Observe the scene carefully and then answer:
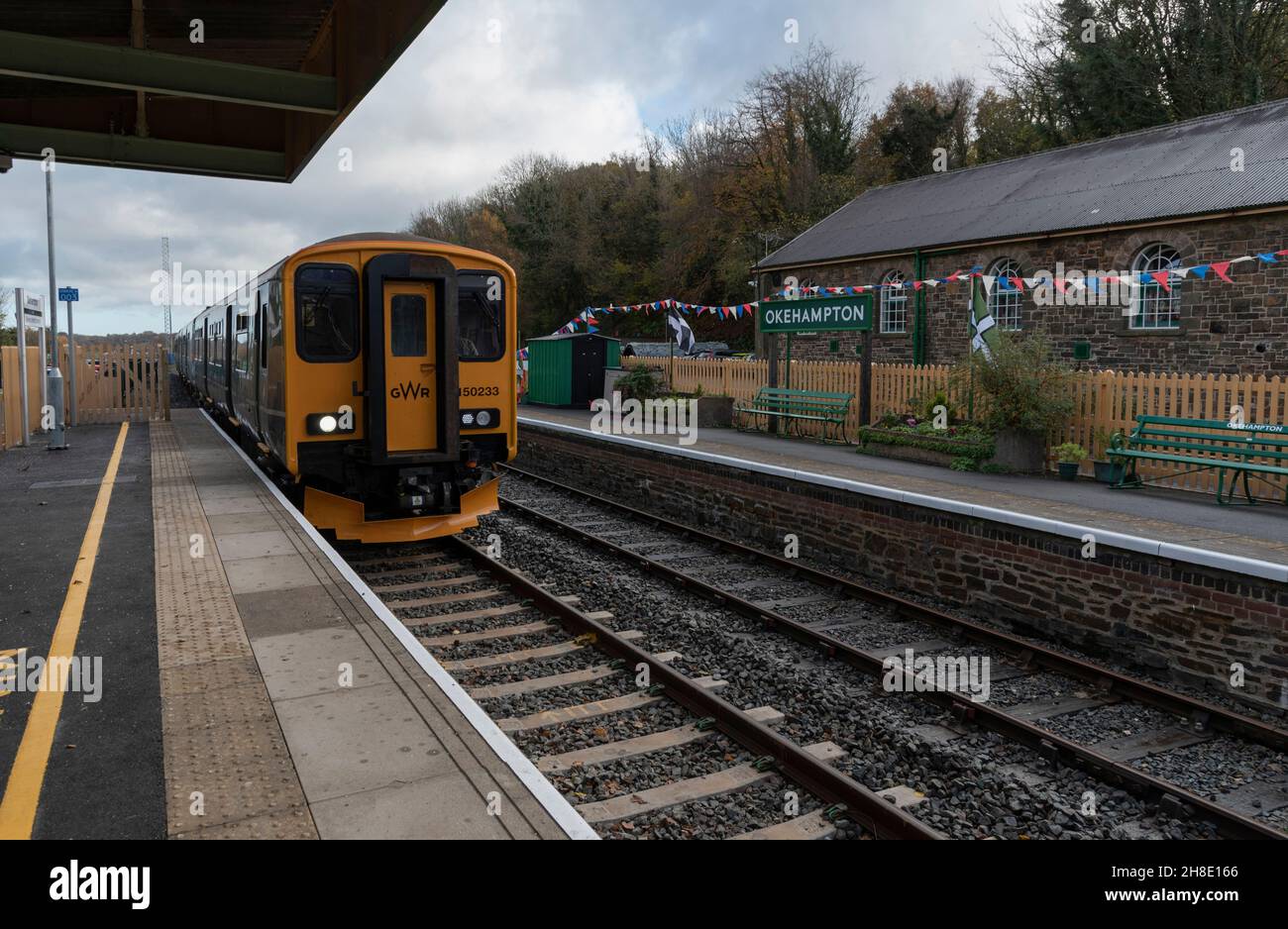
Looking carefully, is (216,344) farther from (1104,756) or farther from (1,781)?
(1104,756)

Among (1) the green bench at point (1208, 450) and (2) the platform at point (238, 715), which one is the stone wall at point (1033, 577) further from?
(2) the platform at point (238, 715)

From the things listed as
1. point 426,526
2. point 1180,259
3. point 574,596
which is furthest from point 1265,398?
point 426,526

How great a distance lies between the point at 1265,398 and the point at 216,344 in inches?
653

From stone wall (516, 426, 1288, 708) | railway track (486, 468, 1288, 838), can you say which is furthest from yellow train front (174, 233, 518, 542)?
stone wall (516, 426, 1288, 708)

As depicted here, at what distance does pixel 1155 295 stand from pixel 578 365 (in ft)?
42.8

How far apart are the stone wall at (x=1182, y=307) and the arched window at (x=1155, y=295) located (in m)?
0.18

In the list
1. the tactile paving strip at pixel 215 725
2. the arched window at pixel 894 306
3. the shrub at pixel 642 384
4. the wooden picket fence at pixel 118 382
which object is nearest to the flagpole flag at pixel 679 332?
the shrub at pixel 642 384

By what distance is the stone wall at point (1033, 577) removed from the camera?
21.5ft

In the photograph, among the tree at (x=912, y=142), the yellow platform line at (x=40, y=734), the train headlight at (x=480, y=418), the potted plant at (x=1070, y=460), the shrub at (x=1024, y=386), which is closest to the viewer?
the yellow platform line at (x=40, y=734)

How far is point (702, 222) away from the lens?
4272cm

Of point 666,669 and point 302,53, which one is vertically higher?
point 302,53

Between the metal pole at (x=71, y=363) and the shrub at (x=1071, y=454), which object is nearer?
the shrub at (x=1071, y=454)

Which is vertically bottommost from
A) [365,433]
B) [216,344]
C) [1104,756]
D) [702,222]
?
[1104,756]

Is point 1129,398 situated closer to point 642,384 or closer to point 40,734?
point 642,384
